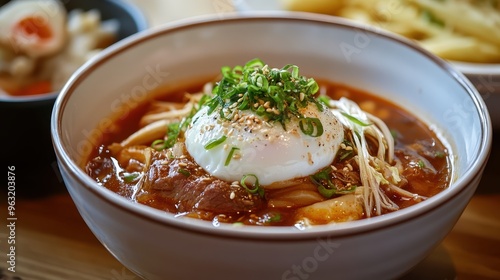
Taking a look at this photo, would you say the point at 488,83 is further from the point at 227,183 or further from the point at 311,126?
the point at 227,183

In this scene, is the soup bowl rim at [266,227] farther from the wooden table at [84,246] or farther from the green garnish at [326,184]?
the wooden table at [84,246]

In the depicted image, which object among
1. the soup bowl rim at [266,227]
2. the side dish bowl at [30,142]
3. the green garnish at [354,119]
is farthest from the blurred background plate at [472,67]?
the side dish bowl at [30,142]

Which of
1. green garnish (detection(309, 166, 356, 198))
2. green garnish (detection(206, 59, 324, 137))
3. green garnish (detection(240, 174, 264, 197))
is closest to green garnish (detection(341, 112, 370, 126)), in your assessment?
green garnish (detection(206, 59, 324, 137))

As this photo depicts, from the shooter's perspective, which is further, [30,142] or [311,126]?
[30,142]

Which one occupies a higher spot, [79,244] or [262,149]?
[262,149]

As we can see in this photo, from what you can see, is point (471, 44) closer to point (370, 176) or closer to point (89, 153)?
point (370, 176)

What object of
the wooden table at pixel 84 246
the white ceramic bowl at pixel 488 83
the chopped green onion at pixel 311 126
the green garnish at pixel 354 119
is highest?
the white ceramic bowl at pixel 488 83

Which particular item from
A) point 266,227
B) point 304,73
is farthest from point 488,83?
point 266,227
